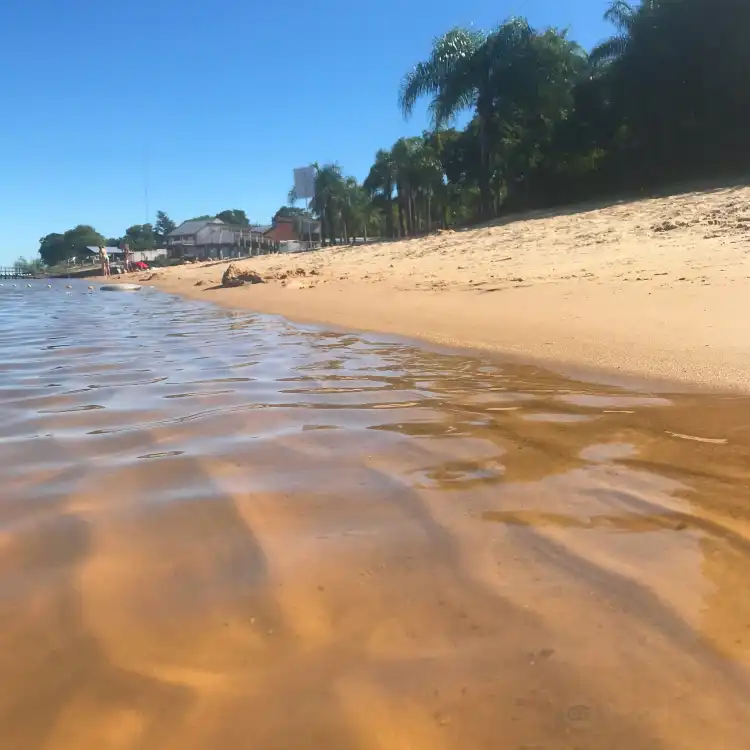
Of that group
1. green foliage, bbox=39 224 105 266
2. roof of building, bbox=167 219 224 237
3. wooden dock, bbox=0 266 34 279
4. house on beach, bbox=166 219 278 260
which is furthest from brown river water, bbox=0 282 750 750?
green foliage, bbox=39 224 105 266

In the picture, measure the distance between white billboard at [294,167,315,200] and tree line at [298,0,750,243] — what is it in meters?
23.4

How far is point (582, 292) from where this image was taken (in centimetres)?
658

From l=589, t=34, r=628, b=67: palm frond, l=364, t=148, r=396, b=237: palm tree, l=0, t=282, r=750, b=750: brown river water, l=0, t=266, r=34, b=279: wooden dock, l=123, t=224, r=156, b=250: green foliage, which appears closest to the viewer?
l=0, t=282, r=750, b=750: brown river water

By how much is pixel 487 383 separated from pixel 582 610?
247 centimetres

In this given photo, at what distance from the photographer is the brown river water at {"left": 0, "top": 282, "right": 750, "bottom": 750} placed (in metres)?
1.13

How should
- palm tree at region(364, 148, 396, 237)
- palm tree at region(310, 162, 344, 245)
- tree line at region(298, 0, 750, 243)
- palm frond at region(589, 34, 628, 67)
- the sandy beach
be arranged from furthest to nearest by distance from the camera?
palm tree at region(310, 162, 344, 245)
palm tree at region(364, 148, 396, 237)
palm frond at region(589, 34, 628, 67)
tree line at region(298, 0, 750, 243)
the sandy beach

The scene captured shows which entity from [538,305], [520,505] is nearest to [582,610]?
[520,505]

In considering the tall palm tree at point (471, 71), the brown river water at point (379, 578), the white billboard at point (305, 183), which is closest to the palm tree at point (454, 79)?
the tall palm tree at point (471, 71)

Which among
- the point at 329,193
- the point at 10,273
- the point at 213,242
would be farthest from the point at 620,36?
the point at 10,273

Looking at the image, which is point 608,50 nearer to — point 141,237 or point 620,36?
point 620,36

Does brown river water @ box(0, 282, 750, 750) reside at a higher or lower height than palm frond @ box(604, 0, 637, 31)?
lower

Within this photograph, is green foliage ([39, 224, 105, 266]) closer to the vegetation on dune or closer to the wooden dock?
the wooden dock

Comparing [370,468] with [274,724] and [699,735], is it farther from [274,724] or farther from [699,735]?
[699,735]

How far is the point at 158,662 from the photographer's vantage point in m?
1.28
